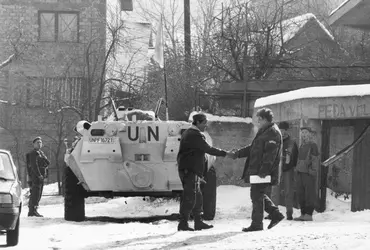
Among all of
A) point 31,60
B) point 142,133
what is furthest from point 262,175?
point 31,60

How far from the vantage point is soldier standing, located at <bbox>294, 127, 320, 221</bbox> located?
1330 centimetres

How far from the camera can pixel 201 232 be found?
1081cm

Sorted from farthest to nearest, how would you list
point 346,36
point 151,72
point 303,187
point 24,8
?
point 24,8
point 346,36
point 151,72
point 303,187

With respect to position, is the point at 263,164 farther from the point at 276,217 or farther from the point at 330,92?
the point at 330,92

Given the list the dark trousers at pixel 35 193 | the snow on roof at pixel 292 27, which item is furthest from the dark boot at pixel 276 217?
the snow on roof at pixel 292 27

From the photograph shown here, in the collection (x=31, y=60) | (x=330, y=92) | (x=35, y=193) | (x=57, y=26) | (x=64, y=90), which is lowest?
(x=35, y=193)

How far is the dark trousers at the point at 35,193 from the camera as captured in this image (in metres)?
16.5

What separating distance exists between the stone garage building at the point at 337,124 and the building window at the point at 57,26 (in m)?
23.0

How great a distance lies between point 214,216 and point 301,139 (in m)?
1.77

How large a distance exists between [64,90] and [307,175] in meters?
22.6

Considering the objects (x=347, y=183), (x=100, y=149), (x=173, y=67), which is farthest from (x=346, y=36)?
(x=100, y=149)

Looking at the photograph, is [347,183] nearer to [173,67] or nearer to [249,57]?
[249,57]

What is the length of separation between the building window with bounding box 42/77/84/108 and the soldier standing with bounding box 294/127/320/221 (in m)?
19.9

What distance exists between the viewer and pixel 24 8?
38.1 m
